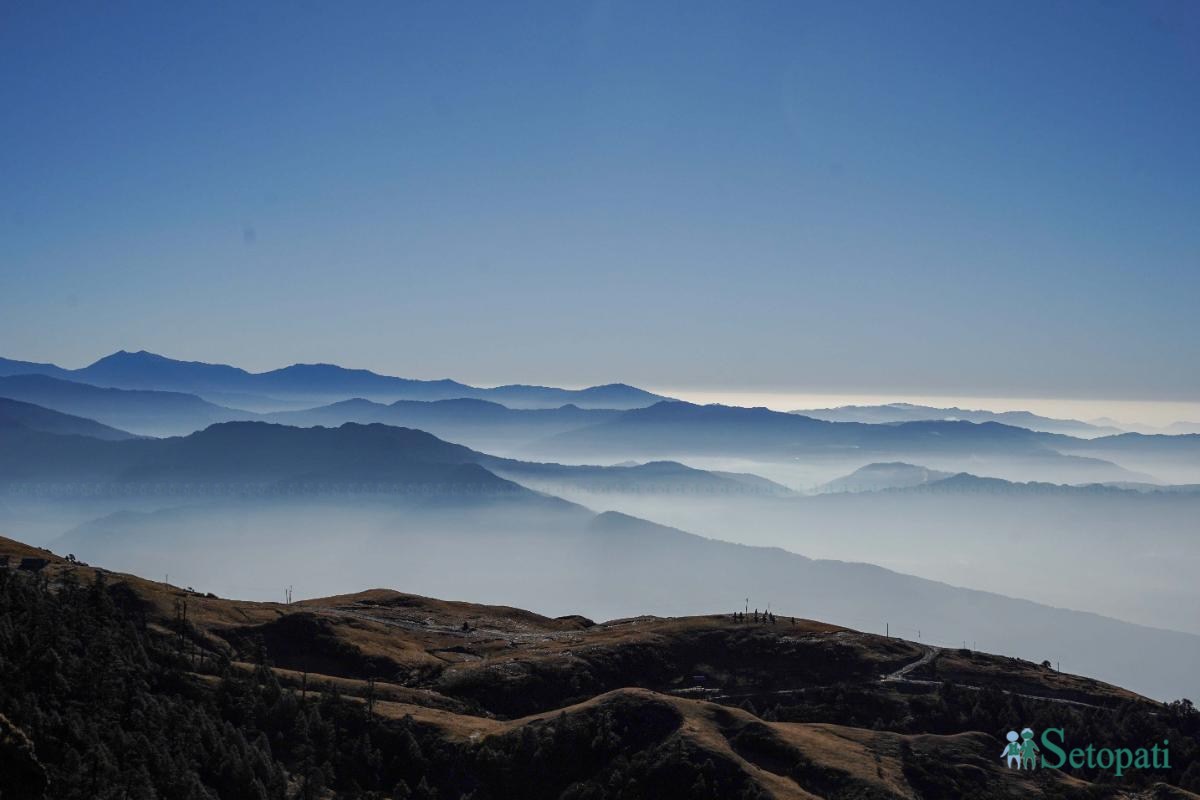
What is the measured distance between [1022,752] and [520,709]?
1960 inches

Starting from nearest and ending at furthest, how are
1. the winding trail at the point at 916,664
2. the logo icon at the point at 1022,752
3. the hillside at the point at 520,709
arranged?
the hillside at the point at 520,709
the logo icon at the point at 1022,752
the winding trail at the point at 916,664

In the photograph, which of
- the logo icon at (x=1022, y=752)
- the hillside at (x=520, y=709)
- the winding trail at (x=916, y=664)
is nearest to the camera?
the hillside at (x=520, y=709)

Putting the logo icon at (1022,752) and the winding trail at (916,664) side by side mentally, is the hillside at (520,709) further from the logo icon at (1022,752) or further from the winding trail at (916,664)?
the logo icon at (1022,752)

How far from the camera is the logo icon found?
80.6 meters

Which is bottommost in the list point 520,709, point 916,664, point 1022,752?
point 520,709

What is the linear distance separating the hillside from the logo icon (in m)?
1.31

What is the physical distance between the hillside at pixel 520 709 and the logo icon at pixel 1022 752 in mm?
1315

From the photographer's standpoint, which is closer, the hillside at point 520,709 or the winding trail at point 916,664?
the hillside at point 520,709

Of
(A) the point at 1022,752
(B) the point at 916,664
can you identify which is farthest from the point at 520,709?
(B) the point at 916,664

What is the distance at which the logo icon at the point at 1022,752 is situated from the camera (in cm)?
8064

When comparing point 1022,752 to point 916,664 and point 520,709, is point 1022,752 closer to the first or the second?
point 916,664

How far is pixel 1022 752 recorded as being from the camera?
272 feet

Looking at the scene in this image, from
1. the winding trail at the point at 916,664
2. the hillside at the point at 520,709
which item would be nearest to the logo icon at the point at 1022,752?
the hillside at the point at 520,709

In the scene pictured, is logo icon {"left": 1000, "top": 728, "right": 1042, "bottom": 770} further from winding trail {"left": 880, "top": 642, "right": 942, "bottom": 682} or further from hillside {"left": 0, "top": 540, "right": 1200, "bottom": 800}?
winding trail {"left": 880, "top": 642, "right": 942, "bottom": 682}
